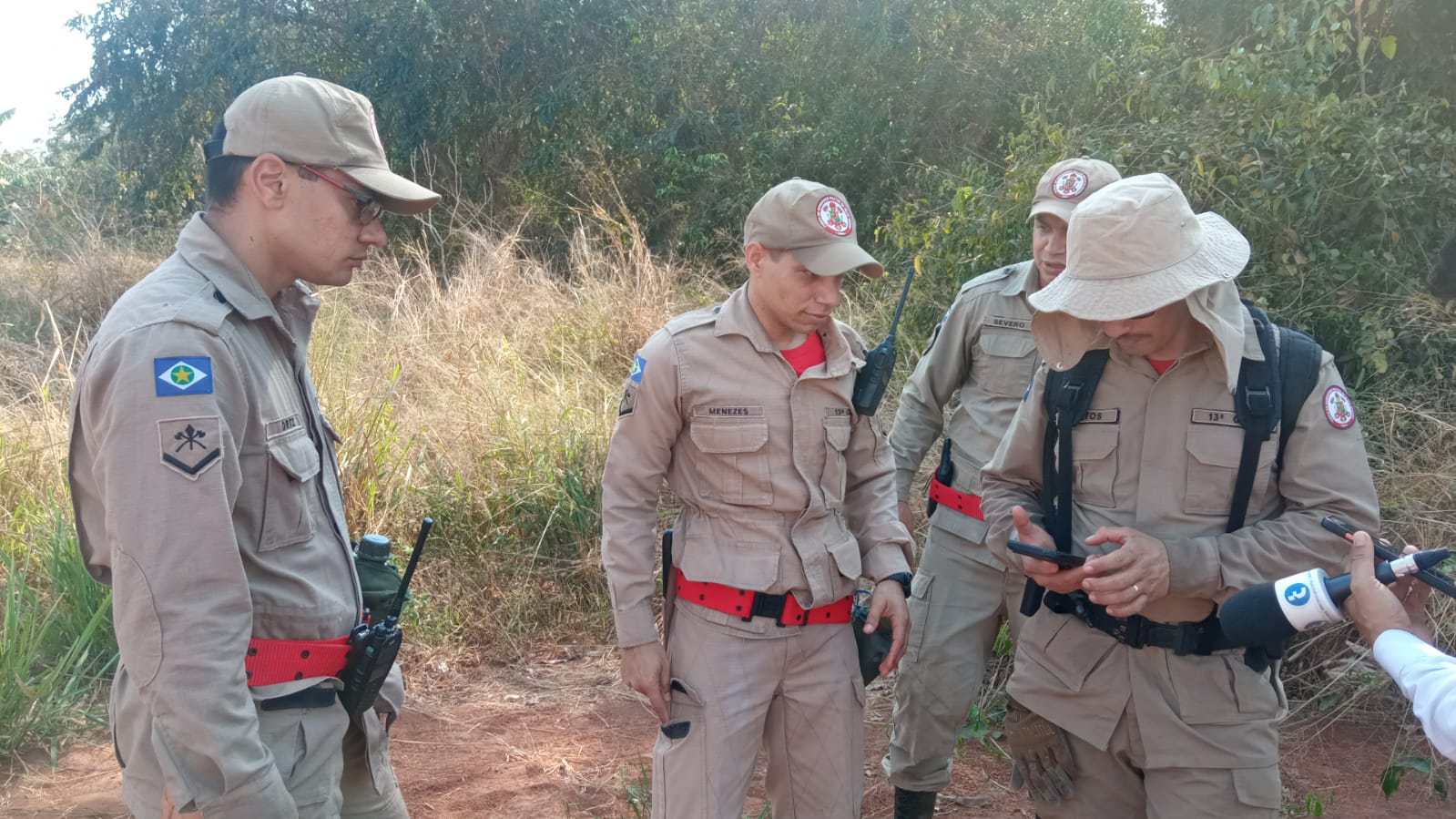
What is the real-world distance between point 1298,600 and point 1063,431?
0.68 meters

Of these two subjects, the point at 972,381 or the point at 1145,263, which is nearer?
the point at 1145,263

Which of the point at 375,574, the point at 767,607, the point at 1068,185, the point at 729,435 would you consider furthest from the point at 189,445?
the point at 1068,185

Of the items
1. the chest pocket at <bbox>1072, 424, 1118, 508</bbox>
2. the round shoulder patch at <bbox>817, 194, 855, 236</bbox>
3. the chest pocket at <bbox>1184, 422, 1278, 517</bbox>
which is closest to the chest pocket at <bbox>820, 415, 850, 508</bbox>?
the round shoulder patch at <bbox>817, 194, 855, 236</bbox>

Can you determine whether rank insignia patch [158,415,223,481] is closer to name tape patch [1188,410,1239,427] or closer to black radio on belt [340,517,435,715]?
black radio on belt [340,517,435,715]

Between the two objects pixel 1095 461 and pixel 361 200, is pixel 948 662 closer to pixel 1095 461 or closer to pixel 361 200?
pixel 1095 461

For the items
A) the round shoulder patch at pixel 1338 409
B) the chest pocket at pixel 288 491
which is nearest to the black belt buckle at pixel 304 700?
the chest pocket at pixel 288 491

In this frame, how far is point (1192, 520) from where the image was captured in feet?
7.36

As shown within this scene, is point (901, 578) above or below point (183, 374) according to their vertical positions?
below

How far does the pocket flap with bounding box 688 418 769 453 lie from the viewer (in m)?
2.54

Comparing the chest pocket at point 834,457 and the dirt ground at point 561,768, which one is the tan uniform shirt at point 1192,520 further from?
the dirt ground at point 561,768

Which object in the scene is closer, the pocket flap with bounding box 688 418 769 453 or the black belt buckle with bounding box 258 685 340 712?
the black belt buckle with bounding box 258 685 340 712

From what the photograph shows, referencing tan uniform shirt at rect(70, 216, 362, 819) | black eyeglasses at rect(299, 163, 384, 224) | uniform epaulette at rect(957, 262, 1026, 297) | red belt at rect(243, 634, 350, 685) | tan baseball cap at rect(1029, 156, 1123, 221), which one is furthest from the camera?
uniform epaulette at rect(957, 262, 1026, 297)

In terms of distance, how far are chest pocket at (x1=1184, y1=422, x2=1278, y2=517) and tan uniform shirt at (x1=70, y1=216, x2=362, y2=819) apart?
1.68 metres

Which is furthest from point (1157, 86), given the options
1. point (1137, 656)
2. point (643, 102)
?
Result: point (643, 102)
